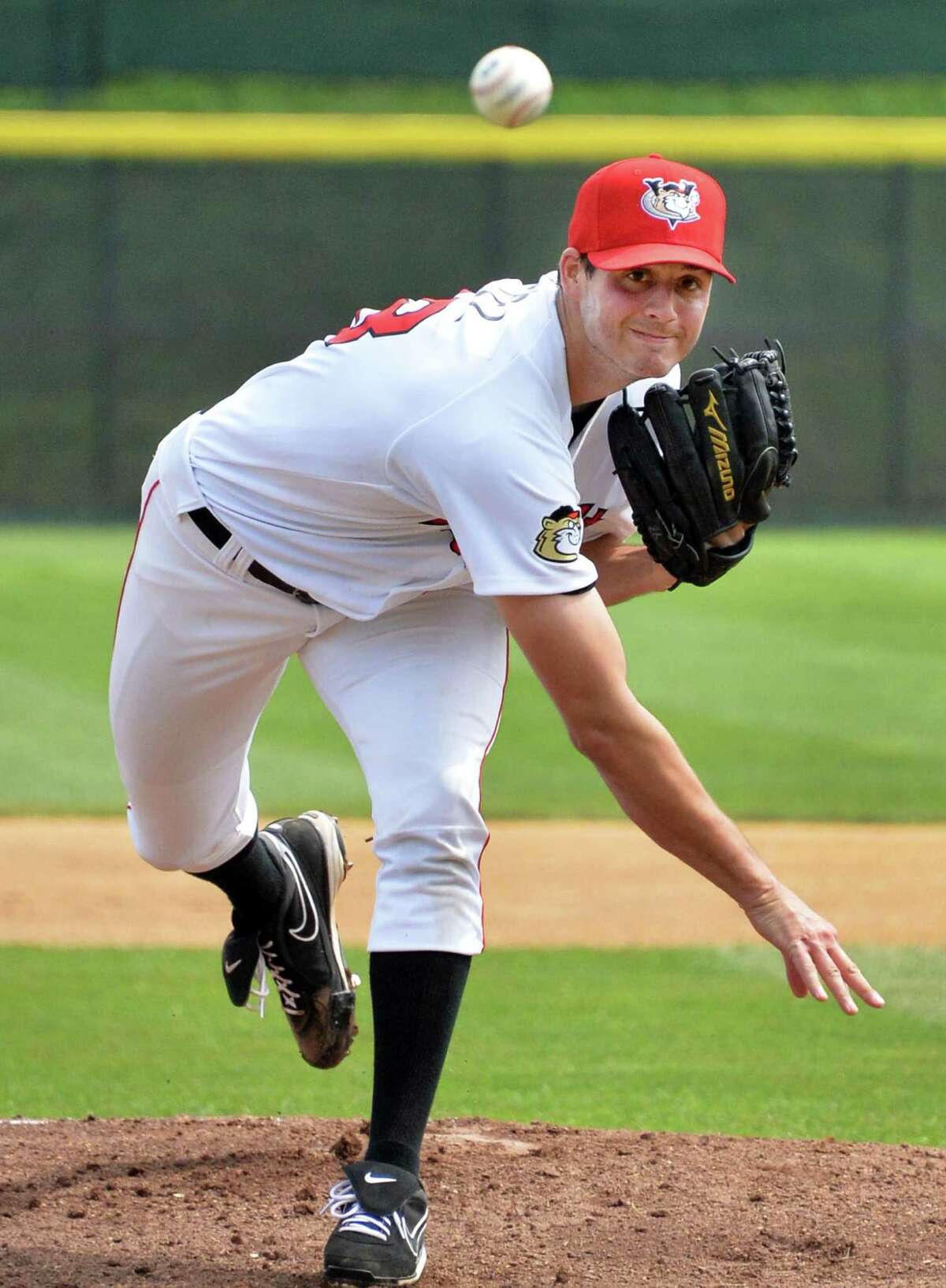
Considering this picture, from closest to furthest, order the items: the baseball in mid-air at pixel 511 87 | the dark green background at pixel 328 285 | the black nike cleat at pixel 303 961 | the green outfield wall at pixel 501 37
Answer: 1. the black nike cleat at pixel 303 961
2. the baseball in mid-air at pixel 511 87
3. the dark green background at pixel 328 285
4. the green outfield wall at pixel 501 37

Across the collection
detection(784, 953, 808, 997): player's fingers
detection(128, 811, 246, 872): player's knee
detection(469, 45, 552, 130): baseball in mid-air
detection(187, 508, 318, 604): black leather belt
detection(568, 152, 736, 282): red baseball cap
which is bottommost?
detection(128, 811, 246, 872): player's knee

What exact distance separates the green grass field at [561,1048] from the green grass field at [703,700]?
7.20ft

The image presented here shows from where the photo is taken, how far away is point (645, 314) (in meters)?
2.49

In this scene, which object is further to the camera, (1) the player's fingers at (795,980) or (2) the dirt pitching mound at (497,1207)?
(2) the dirt pitching mound at (497,1207)

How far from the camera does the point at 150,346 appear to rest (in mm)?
12602

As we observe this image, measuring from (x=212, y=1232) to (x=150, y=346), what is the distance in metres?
10.5

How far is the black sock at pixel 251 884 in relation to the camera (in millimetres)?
3260

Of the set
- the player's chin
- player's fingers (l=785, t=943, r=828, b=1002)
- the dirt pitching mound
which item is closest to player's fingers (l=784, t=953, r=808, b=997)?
player's fingers (l=785, t=943, r=828, b=1002)

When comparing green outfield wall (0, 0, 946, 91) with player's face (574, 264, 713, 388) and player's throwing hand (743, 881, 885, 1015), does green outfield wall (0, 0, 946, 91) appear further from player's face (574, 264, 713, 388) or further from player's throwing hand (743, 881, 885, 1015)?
player's throwing hand (743, 881, 885, 1015)

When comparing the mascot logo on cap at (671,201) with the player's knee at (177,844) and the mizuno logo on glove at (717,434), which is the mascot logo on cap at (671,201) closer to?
the mizuno logo on glove at (717,434)

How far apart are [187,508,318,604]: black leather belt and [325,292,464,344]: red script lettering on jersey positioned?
33cm

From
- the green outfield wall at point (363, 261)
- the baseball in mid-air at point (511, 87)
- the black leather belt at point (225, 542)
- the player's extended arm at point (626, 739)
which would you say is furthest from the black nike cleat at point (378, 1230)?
the green outfield wall at point (363, 261)

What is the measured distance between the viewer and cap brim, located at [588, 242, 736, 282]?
8.03 ft

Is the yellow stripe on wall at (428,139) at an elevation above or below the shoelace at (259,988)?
above
